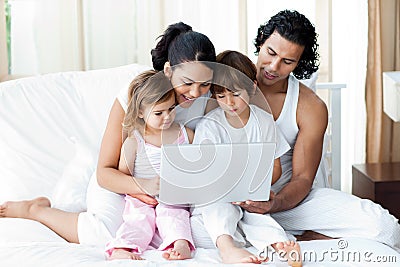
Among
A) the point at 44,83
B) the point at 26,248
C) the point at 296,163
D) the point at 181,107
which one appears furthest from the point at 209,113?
the point at 44,83

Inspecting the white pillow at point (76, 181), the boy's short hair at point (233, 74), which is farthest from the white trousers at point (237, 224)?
the white pillow at point (76, 181)

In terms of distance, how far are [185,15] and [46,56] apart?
68cm

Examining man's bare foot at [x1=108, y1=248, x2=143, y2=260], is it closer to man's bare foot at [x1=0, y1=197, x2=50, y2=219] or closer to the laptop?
the laptop

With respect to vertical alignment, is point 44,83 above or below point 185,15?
below

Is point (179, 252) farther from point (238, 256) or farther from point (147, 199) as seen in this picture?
point (147, 199)

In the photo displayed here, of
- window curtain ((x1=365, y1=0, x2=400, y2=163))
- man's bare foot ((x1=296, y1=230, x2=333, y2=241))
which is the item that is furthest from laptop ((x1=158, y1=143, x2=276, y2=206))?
window curtain ((x1=365, y1=0, x2=400, y2=163))

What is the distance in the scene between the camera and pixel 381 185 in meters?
3.11

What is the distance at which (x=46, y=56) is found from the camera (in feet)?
11.2

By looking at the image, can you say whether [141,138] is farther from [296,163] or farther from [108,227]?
[296,163]

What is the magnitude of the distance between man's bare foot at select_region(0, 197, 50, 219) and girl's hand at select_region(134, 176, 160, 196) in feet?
1.23

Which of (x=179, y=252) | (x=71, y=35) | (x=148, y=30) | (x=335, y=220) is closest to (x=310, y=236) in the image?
(x=335, y=220)

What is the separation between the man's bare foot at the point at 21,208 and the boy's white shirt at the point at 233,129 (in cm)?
57
